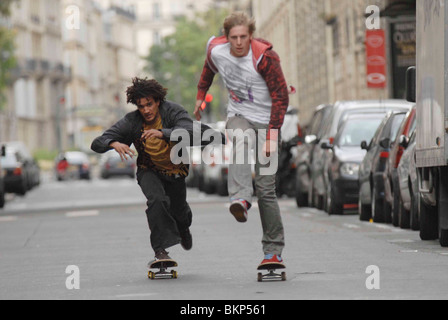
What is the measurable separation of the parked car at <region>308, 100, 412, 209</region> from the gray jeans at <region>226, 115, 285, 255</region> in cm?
1135

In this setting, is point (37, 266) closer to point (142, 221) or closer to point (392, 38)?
point (142, 221)

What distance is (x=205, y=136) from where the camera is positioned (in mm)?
10984

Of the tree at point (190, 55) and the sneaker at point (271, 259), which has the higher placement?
the tree at point (190, 55)

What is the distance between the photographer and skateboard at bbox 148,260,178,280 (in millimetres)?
10969

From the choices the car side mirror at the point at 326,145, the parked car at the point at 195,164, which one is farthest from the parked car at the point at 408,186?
the parked car at the point at 195,164

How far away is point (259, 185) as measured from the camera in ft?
34.2

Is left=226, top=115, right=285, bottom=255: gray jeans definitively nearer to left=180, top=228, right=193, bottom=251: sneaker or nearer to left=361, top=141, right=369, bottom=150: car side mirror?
left=180, top=228, right=193, bottom=251: sneaker

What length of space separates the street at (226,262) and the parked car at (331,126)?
130 centimetres

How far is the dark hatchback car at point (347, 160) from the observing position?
21312mm

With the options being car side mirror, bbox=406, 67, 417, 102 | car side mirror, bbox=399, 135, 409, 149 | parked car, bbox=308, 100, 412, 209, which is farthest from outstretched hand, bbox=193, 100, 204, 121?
parked car, bbox=308, 100, 412, 209

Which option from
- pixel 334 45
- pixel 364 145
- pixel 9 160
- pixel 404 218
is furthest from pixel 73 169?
pixel 404 218

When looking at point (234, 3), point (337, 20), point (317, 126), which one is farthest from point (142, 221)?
point (234, 3)

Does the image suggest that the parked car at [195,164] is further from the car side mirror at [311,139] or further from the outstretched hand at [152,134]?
the outstretched hand at [152,134]
